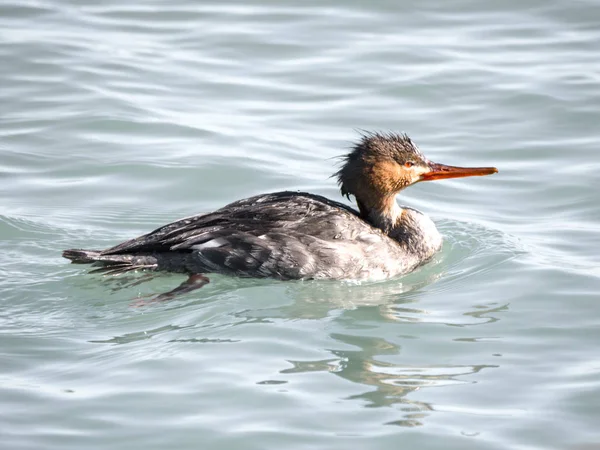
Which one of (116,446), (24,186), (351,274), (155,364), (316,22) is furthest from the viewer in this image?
(316,22)

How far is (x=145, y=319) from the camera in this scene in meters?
7.39

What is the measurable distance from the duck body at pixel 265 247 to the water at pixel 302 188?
0.14 metres

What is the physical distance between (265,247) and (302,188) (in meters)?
2.15

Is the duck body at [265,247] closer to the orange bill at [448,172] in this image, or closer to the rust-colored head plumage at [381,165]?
the rust-colored head plumage at [381,165]

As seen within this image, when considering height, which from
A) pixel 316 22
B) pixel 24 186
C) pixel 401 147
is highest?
pixel 316 22

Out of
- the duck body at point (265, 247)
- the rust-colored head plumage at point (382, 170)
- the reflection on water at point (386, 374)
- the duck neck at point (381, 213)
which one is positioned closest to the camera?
the reflection on water at point (386, 374)

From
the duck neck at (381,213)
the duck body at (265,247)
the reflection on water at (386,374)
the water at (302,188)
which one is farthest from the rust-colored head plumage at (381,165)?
the reflection on water at (386,374)

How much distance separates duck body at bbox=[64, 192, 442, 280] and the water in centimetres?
14

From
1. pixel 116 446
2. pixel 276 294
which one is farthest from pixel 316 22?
pixel 116 446

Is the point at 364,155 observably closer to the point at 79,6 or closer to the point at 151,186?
the point at 151,186

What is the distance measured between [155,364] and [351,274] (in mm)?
2180

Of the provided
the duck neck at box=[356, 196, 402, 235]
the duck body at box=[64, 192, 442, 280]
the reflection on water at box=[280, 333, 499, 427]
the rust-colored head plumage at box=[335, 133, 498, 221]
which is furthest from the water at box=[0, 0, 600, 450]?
the rust-colored head plumage at box=[335, 133, 498, 221]

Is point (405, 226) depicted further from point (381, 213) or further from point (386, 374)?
point (386, 374)

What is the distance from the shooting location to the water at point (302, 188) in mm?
6125
